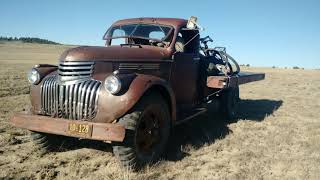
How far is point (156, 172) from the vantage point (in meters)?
5.59

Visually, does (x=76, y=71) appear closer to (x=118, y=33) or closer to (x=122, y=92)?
(x=122, y=92)

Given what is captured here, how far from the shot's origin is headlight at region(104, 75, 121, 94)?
5461mm

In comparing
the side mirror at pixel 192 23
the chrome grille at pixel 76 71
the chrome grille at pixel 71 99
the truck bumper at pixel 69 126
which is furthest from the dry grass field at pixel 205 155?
the side mirror at pixel 192 23

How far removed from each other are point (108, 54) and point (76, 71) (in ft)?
1.78

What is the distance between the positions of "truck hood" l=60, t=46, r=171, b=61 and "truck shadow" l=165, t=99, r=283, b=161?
1.58 m

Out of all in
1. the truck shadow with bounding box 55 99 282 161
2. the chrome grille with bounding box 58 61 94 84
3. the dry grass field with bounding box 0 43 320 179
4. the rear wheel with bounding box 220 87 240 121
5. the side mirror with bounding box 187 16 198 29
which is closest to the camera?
the dry grass field with bounding box 0 43 320 179

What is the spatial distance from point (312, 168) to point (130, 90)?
2.95m

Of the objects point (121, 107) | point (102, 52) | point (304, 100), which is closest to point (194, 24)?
point (102, 52)

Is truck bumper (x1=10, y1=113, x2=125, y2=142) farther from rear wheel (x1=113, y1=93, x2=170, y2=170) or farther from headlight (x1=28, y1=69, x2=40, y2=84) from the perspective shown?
headlight (x1=28, y1=69, x2=40, y2=84)

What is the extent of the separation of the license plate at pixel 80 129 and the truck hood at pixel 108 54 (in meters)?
1.02

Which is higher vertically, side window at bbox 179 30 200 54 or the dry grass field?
side window at bbox 179 30 200 54

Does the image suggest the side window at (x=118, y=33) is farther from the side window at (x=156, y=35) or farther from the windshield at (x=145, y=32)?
the side window at (x=156, y=35)

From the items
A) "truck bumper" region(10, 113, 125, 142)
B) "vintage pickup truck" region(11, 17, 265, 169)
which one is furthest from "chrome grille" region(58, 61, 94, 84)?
"truck bumper" region(10, 113, 125, 142)

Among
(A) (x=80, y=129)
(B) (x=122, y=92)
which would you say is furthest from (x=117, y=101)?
(A) (x=80, y=129)
